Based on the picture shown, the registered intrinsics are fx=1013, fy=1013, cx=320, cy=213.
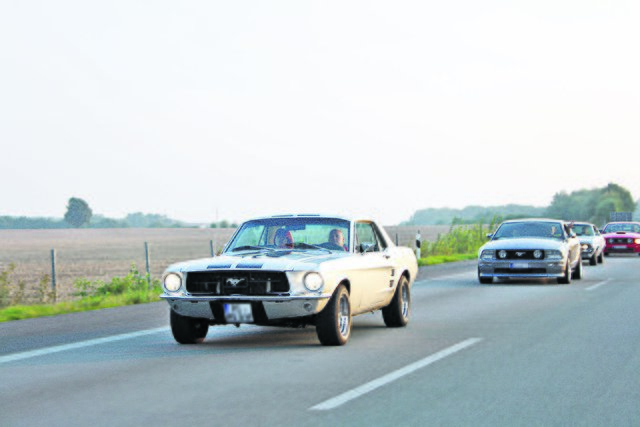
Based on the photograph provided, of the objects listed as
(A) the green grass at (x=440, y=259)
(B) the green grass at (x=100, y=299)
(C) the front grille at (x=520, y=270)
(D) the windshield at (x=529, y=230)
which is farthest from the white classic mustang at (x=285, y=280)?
(A) the green grass at (x=440, y=259)

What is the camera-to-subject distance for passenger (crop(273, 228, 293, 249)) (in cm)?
1223

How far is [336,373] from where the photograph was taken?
9125 millimetres

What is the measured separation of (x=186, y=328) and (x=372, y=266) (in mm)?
2392

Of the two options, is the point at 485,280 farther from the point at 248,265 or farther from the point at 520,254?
the point at 248,265

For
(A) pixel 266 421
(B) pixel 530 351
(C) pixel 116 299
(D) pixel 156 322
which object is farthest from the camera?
(C) pixel 116 299

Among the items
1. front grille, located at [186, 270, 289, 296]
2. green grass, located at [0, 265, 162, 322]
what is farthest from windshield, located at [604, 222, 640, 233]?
front grille, located at [186, 270, 289, 296]

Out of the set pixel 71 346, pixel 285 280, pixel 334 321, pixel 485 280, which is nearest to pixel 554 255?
pixel 485 280

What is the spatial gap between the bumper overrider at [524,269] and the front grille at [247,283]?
41.5 feet

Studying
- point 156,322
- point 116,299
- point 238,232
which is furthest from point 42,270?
point 238,232

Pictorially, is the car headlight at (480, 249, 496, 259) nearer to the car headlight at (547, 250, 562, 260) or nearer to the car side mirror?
the car headlight at (547, 250, 562, 260)

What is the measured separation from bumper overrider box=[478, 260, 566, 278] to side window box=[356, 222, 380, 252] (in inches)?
383

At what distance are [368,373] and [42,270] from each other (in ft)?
97.3

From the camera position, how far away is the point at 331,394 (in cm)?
Answer: 798

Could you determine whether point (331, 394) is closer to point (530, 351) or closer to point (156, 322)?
point (530, 351)
